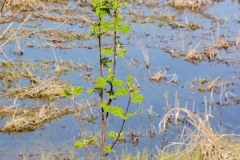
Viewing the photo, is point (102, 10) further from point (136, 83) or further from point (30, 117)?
point (136, 83)

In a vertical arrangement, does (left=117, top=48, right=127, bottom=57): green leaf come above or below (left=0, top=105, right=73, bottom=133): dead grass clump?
above

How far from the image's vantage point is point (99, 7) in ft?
10.4

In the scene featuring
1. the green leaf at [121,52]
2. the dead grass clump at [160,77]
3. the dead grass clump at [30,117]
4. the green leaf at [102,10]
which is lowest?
the dead grass clump at [160,77]

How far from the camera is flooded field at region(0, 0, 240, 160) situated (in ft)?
15.0

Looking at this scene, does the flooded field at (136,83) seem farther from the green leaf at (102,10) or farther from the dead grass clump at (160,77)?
the green leaf at (102,10)

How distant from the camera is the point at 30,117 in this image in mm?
5051

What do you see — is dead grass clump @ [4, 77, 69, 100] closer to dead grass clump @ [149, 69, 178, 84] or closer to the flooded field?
the flooded field

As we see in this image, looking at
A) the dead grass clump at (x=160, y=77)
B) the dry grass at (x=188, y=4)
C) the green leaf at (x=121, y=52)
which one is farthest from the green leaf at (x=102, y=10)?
the dry grass at (x=188, y=4)

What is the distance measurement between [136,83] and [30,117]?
1.66 m

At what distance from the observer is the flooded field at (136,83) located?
4.57m

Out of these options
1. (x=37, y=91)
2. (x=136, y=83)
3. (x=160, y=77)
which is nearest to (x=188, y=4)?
(x=160, y=77)

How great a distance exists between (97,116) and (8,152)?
1.10 meters

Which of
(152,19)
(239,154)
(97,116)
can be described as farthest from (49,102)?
(152,19)

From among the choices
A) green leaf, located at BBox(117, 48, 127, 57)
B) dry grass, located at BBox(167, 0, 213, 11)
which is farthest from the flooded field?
green leaf, located at BBox(117, 48, 127, 57)
